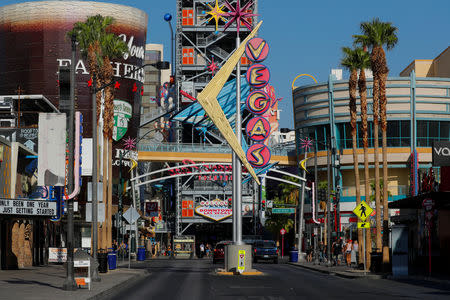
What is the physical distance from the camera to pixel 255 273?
3812cm

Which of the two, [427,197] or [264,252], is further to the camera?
[264,252]

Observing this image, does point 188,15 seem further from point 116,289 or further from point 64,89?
point 116,289

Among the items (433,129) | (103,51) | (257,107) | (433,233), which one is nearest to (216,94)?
(257,107)

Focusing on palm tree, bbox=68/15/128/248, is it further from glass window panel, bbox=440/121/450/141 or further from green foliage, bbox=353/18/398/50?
glass window panel, bbox=440/121/450/141

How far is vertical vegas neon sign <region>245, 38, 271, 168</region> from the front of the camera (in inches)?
1639

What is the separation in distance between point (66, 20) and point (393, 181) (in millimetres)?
45045

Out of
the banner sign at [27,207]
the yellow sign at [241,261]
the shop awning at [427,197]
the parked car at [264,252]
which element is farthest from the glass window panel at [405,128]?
the banner sign at [27,207]

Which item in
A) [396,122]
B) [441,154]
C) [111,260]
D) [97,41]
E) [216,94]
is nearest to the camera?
[216,94]

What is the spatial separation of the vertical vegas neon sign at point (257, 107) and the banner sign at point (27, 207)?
1035cm

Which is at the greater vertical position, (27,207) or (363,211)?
(27,207)

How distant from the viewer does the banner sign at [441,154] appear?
140 feet

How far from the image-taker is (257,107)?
4162 cm

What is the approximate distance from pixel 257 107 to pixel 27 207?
41.2ft

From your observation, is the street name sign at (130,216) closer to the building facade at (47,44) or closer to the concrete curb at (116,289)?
the concrete curb at (116,289)
